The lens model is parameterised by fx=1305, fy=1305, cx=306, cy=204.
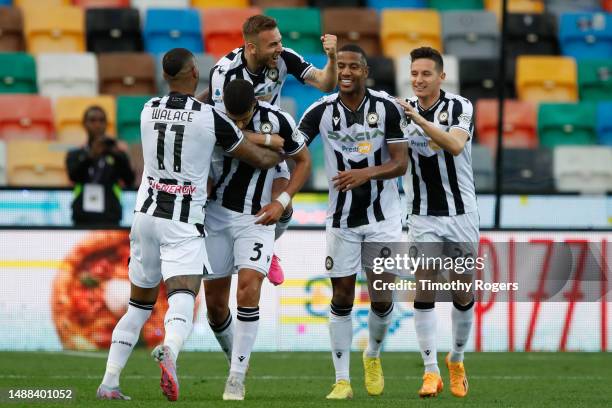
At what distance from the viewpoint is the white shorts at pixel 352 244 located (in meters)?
9.26

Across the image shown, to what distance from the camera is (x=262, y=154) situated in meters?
8.38

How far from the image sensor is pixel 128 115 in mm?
16031

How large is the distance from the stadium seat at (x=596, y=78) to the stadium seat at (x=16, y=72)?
Answer: 7.36 m

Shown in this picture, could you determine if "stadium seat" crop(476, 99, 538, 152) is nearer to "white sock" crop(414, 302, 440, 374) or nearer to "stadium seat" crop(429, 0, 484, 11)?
"stadium seat" crop(429, 0, 484, 11)

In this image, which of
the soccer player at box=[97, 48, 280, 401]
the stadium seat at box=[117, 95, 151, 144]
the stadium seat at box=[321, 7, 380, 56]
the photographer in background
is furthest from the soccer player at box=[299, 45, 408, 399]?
the stadium seat at box=[321, 7, 380, 56]

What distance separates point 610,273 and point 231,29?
6884 mm

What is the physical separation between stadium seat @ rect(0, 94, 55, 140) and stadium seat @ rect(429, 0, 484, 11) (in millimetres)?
6133

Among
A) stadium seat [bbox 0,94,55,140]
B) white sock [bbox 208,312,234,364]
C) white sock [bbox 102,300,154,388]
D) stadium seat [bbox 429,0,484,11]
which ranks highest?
stadium seat [bbox 429,0,484,11]

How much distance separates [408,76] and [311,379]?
23.9ft

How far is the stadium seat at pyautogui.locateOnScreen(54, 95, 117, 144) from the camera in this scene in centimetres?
1594

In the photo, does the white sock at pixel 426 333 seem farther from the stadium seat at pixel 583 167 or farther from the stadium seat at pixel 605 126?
the stadium seat at pixel 605 126

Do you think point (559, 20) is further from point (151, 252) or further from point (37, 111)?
point (151, 252)

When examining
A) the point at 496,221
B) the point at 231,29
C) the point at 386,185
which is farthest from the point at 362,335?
the point at 231,29

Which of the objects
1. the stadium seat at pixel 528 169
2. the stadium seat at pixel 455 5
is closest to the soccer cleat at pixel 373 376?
the stadium seat at pixel 528 169
